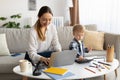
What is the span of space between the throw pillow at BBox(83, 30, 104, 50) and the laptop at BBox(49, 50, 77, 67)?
1.61m

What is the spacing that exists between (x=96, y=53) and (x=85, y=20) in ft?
5.48

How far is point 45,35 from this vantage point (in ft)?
7.84

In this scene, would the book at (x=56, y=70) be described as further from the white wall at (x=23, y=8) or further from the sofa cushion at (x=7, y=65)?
the white wall at (x=23, y=8)

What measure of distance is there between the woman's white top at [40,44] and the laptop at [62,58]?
0.22 metres

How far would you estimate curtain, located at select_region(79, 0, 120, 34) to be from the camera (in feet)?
14.9

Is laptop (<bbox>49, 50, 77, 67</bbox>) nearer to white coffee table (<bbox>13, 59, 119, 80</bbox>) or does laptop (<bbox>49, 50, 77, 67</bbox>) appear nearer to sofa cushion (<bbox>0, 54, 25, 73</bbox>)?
white coffee table (<bbox>13, 59, 119, 80</bbox>)

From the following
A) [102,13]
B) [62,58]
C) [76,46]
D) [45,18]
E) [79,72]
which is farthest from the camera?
[102,13]

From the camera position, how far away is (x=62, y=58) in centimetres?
210

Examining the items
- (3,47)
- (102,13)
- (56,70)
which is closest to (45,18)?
(56,70)

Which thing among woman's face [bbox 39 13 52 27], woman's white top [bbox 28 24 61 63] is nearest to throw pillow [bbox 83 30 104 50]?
woman's white top [bbox 28 24 61 63]

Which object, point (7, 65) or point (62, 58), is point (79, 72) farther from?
point (7, 65)

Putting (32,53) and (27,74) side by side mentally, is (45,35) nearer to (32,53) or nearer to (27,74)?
(32,53)

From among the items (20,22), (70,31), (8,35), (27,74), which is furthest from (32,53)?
(20,22)

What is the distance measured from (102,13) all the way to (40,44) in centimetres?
275
